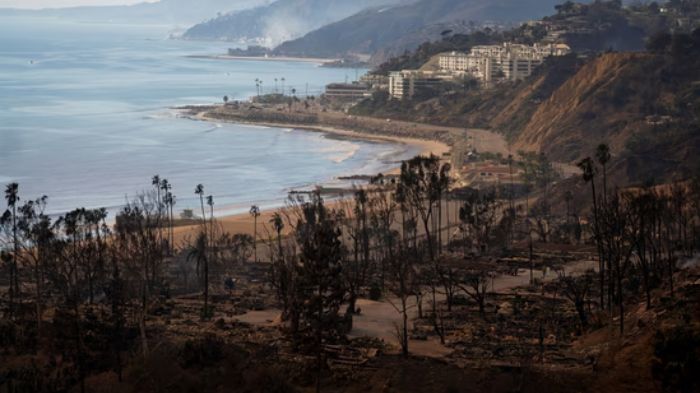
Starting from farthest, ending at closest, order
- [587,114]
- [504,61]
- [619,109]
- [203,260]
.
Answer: [504,61] → [587,114] → [619,109] → [203,260]

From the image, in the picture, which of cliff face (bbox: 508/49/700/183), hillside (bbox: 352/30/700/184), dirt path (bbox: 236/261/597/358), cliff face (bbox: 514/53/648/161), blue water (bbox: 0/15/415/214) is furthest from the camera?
cliff face (bbox: 514/53/648/161)

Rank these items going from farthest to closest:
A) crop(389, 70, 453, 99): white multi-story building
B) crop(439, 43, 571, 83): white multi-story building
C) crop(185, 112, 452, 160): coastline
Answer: crop(389, 70, 453, 99): white multi-story building
crop(439, 43, 571, 83): white multi-story building
crop(185, 112, 452, 160): coastline

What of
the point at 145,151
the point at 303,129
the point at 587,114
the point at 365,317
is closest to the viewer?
the point at 365,317

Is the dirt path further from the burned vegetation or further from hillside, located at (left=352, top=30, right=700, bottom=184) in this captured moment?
hillside, located at (left=352, top=30, right=700, bottom=184)

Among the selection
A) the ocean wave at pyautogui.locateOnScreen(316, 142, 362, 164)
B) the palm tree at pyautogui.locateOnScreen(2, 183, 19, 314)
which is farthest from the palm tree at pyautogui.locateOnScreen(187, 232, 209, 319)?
the ocean wave at pyautogui.locateOnScreen(316, 142, 362, 164)

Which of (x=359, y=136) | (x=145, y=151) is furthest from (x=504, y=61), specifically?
(x=145, y=151)

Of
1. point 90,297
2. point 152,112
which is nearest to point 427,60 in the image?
point 152,112

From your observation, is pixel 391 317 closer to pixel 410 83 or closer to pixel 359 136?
pixel 359 136
